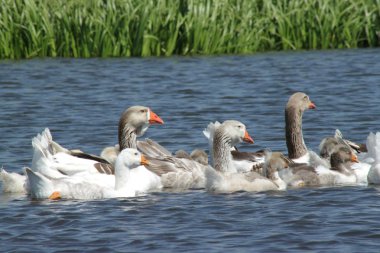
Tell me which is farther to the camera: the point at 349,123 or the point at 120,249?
the point at 349,123

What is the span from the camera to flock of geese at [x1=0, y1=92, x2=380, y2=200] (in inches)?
559

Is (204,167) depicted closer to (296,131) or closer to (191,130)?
(296,131)

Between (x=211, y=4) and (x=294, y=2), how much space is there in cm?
228

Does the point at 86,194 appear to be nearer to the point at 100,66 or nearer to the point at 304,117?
the point at 304,117

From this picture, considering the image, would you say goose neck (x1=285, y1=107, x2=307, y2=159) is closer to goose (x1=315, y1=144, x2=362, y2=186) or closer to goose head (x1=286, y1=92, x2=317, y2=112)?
goose head (x1=286, y1=92, x2=317, y2=112)

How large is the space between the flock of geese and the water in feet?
0.81

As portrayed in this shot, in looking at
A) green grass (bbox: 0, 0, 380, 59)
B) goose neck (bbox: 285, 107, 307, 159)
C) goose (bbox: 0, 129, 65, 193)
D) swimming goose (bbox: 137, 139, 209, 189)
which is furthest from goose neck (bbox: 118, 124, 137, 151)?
green grass (bbox: 0, 0, 380, 59)

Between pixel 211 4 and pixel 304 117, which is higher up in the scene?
pixel 211 4

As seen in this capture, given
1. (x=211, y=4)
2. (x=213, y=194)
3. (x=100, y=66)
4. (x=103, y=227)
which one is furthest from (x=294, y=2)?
(x=103, y=227)

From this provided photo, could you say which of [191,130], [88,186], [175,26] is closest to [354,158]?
[88,186]

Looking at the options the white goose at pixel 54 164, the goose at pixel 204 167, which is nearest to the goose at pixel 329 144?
the goose at pixel 204 167

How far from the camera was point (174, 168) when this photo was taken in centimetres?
1532

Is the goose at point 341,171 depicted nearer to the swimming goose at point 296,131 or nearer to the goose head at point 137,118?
the swimming goose at point 296,131

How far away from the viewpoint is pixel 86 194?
46.0ft
